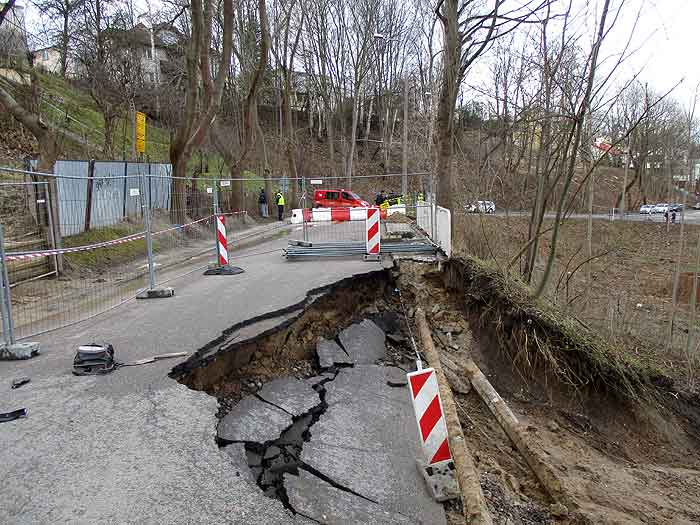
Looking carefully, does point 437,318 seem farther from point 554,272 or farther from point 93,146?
point 93,146

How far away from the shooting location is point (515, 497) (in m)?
4.09

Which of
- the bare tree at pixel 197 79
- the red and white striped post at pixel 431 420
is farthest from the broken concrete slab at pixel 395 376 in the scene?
the bare tree at pixel 197 79

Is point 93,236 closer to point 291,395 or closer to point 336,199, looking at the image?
point 291,395

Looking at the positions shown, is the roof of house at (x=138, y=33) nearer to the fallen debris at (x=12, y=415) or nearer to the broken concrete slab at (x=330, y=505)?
the fallen debris at (x=12, y=415)

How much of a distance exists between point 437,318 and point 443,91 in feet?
19.1

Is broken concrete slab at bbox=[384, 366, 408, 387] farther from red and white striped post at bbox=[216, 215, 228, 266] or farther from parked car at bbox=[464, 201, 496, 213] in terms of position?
parked car at bbox=[464, 201, 496, 213]

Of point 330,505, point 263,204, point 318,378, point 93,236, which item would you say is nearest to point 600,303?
point 318,378

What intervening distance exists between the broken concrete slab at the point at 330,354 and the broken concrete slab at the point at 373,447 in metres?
0.38

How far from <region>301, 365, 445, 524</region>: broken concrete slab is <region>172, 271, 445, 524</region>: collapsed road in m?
0.01

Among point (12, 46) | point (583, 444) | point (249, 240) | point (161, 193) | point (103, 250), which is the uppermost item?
point (12, 46)

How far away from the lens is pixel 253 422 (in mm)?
4375

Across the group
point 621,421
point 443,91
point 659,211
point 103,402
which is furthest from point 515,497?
point 659,211

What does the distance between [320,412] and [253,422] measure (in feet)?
2.59

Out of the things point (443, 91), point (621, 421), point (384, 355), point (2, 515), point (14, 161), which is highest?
point (443, 91)
